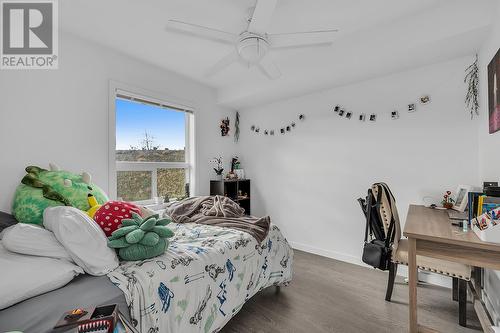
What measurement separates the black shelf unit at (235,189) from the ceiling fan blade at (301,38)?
6.97 ft

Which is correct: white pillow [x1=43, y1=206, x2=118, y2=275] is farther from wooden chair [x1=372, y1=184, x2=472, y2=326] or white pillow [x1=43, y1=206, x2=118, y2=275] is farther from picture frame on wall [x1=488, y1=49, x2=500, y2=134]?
picture frame on wall [x1=488, y1=49, x2=500, y2=134]

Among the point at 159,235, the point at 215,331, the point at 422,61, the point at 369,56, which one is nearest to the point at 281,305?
the point at 215,331

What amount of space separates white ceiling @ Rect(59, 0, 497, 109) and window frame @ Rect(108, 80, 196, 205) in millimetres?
409

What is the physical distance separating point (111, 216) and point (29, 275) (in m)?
0.55

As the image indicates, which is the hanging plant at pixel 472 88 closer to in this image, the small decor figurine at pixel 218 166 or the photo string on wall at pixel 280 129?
the photo string on wall at pixel 280 129

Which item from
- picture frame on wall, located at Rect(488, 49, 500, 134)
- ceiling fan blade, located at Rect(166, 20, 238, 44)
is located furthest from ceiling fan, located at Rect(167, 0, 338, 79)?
picture frame on wall, located at Rect(488, 49, 500, 134)

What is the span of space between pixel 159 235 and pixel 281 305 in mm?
1240

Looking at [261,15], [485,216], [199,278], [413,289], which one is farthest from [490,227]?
[261,15]

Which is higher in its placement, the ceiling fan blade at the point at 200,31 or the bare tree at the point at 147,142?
the ceiling fan blade at the point at 200,31

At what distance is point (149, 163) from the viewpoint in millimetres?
2848

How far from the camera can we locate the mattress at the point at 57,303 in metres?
0.83

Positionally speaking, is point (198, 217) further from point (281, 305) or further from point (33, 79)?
point (33, 79)

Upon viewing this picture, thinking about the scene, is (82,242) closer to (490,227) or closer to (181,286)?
(181,286)

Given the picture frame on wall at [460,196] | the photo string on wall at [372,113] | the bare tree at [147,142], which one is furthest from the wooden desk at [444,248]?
the bare tree at [147,142]
